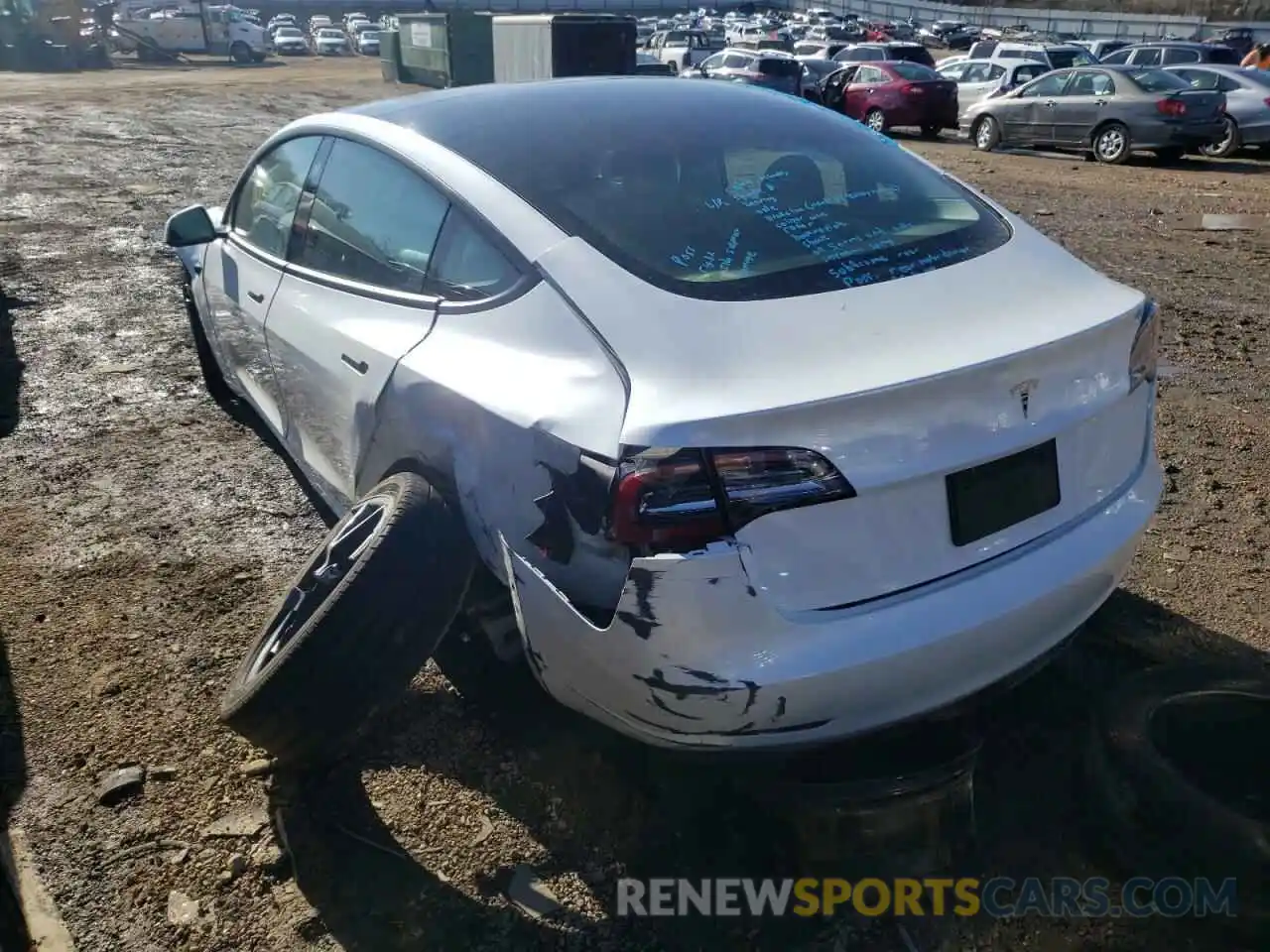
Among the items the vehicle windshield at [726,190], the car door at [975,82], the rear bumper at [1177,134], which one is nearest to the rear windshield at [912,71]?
the car door at [975,82]

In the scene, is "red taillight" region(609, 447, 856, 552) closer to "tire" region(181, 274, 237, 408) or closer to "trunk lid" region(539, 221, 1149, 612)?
"trunk lid" region(539, 221, 1149, 612)

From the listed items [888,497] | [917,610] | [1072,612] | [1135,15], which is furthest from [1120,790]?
[1135,15]

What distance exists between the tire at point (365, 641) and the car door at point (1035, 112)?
16.2m

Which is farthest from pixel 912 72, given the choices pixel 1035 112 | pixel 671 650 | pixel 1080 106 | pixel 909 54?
pixel 671 650

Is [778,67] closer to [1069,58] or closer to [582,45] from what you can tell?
[582,45]

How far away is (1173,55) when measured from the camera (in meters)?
21.8

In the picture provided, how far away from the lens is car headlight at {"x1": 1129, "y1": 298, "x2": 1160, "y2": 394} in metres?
2.48

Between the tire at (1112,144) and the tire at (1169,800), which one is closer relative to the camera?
the tire at (1169,800)

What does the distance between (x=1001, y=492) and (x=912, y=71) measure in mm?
19406

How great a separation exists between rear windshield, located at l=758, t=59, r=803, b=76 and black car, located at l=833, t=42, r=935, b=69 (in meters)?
2.29

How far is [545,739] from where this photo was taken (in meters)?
2.84

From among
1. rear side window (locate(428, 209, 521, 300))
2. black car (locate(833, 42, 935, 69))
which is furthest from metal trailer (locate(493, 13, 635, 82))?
rear side window (locate(428, 209, 521, 300))

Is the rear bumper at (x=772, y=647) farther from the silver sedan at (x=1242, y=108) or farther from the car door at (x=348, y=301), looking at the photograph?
the silver sedan at (x=1242, y=108)

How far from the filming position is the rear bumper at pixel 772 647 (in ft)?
6.49
